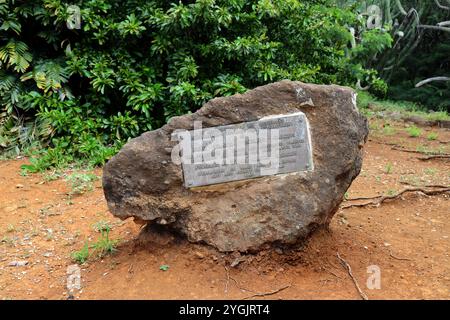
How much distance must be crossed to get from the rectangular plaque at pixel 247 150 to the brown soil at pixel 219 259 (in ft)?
2.00

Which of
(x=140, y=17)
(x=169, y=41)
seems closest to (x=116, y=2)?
(x=140, y=17)

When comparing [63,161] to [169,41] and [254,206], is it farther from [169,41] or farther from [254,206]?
[254,206]

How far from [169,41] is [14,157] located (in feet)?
9.21

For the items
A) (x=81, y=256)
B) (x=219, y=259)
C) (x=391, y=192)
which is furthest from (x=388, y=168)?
(x=81, y=256)

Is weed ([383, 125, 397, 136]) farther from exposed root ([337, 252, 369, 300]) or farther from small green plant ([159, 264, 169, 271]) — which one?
small green plant ([159, 264, 169, 271])

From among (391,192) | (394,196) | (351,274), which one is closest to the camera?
(351,274)

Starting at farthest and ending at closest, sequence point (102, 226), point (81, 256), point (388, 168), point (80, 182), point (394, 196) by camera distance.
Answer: point (388, 168), point (80, 182), point (394, 196), point (102, 226), point (81, 256)

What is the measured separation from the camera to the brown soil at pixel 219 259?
325 cm

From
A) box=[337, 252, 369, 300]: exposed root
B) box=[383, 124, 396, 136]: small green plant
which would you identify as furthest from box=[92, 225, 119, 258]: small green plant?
box=[383, 124, 396, 136]: small green plant

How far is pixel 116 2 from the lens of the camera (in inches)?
265

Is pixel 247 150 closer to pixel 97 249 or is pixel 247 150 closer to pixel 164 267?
pixel 164 267

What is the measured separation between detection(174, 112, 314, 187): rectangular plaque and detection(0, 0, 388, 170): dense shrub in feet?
8.76

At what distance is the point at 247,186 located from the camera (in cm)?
351

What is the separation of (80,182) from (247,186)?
2888mm
